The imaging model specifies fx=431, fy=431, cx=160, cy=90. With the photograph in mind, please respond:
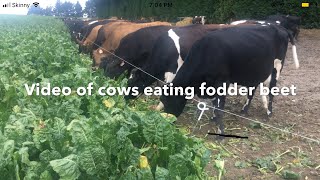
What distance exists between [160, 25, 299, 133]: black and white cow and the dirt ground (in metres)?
0.53

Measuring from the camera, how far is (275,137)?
616 centimetres

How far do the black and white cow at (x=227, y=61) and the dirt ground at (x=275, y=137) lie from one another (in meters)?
0.53

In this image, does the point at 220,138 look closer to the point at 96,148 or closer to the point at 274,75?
the point at 274,75

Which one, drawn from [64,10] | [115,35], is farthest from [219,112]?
[64,10]

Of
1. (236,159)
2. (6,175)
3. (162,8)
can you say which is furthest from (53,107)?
(162,8)

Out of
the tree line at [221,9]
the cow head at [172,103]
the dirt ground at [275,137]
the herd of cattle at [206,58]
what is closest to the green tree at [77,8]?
the tree line at [221,9]

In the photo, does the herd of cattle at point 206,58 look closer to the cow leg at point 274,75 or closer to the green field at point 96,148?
the cow leg at point 274,75

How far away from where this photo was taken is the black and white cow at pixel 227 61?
619 centimetres

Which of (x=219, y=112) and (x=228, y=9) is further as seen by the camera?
(x=228, y=9)

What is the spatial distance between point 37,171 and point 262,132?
179 inches

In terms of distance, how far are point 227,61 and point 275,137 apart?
1292 millimetres

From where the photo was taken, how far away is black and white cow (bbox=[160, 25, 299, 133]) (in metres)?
6.19

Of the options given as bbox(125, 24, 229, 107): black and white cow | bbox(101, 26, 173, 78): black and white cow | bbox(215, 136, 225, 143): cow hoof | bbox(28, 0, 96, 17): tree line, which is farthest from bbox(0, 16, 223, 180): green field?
bbox(28, 0, 96, 17): tree line

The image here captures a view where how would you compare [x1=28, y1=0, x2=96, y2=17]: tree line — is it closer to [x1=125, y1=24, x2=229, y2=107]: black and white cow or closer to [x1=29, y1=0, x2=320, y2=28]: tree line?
[x1=29, y1=0, x2=320, y2=28]: tree line
